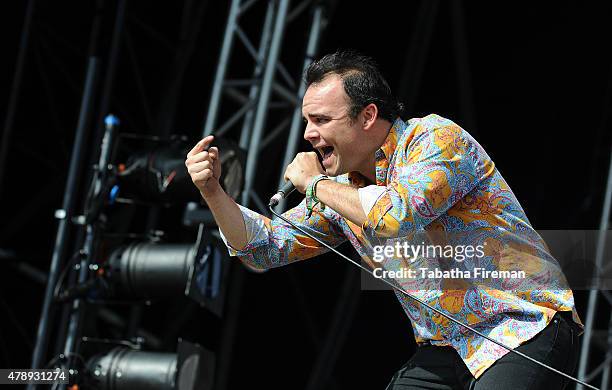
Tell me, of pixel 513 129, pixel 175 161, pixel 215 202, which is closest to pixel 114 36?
pixel 175 161

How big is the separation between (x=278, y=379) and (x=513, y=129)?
2.74 meters

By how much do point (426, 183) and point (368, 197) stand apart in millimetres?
152

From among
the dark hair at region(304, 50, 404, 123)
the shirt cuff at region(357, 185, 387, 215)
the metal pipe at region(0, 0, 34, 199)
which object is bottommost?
the shirt cuff at region(357, 185, 387, 215)

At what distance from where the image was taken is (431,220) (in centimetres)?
229

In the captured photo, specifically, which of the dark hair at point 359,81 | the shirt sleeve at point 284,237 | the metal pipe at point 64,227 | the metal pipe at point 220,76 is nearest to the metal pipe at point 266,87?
the metal pipe at point 220,76

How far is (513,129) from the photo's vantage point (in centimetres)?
752

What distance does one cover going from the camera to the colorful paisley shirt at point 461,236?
7.44 feet

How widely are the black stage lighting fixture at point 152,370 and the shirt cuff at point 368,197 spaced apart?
74.7 inches

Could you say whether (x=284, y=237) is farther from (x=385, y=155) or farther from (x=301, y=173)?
(x=385, y=155)

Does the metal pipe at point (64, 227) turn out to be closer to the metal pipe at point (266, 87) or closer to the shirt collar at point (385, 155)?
the metal pipe at point (266, 87)

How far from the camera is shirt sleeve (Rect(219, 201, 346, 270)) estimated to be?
2621 millimetres

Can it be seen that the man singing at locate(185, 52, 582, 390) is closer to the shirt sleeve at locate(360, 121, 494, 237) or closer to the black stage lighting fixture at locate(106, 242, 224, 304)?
the shirt sleeve at locate(360, 121, 494, 237)

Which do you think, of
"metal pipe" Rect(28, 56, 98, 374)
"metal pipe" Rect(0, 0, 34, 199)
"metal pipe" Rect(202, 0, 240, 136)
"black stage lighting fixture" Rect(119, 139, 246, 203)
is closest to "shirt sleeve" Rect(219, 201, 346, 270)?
"black stage lighting fixture" Rect(119, 139, 246, 203)

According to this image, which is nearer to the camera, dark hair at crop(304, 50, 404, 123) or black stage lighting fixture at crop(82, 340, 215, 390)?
dark hair at crop(304, 50, 404, 123)
